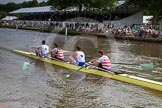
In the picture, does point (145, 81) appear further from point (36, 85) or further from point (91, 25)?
point (91, 25)

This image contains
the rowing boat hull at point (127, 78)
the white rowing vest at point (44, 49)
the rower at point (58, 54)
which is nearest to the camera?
the rowing boat hull at point (127, 78)

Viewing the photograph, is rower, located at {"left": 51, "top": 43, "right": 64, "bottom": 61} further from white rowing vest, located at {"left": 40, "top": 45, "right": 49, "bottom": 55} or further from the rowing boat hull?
white rowing vest, located at {"left": 40, "top": 45, "right": 49, "bottom": 55}

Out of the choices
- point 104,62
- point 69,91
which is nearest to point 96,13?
point 104,62

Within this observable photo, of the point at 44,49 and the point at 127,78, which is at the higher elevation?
the point at 44,49

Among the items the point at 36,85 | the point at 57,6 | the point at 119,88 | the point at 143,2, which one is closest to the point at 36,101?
the point at 36,85

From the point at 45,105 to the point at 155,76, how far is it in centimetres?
767

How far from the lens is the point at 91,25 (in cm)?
5628

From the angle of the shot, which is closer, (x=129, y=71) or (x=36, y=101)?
(x=36, y=101)

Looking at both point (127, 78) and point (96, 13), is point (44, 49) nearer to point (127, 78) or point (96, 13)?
point (127, 78)

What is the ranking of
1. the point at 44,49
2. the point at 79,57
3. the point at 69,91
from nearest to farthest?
the point at 69,91 < the point at 79,57 < the point at 44,49

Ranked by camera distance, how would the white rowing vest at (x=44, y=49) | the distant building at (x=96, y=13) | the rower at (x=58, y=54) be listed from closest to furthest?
1. the rower at (x=58, y=54)
2. the white rowing vest at (x=44, y=49)
3. the distant building at (x=96, y=13)

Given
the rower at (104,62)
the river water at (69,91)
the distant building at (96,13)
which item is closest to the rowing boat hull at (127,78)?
the river water at (69,91)

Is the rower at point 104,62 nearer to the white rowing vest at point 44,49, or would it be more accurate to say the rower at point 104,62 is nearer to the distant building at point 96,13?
the white rowing vest at point 44,49

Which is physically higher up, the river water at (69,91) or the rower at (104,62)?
the rower at (104,62)
